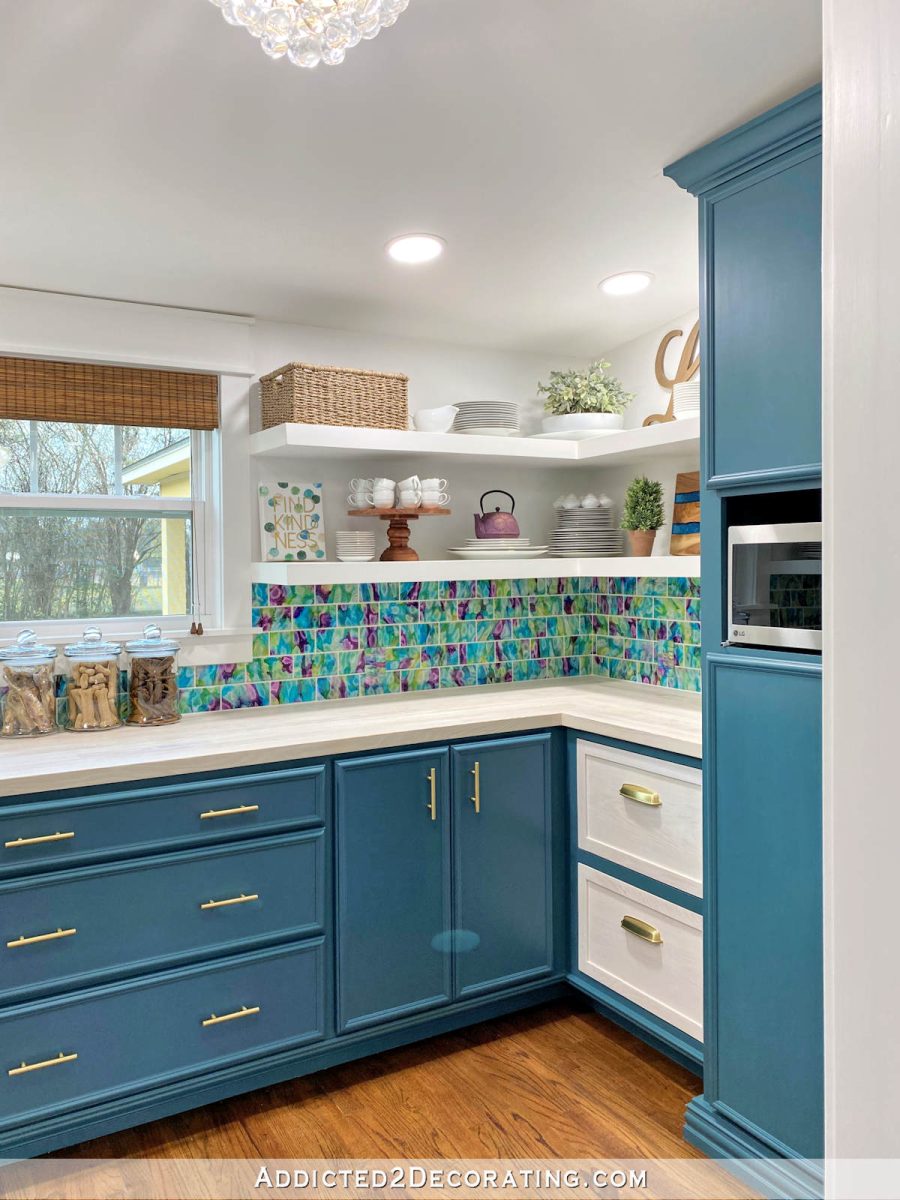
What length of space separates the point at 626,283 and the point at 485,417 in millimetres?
623

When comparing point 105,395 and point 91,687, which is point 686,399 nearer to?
point 105,395

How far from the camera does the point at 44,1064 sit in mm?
2129

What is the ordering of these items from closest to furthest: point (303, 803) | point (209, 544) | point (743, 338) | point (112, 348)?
point (743, 338)
point (303, 803)
point (112, 348)
point (209, 544)

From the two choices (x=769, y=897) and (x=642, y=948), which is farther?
(x=642, y=948)

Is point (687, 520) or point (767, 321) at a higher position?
point (767, 321)

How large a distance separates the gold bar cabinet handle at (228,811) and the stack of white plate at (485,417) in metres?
1.46

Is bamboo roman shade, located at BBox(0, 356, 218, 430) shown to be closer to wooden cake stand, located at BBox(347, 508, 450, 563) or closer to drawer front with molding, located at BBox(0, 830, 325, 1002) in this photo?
wooden cake stand, located at BBox(347, 508, 450, 563)

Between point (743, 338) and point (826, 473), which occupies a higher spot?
point (743, 338)

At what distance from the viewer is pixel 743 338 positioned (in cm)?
203

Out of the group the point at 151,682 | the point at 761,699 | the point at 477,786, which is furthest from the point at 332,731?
the point at 761,699

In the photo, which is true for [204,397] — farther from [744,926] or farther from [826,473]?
[826,473]

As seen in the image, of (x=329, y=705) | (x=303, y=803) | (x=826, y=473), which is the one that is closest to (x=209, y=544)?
(x=329, y=705)

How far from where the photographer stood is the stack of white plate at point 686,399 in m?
2.62

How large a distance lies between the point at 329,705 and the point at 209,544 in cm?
66
